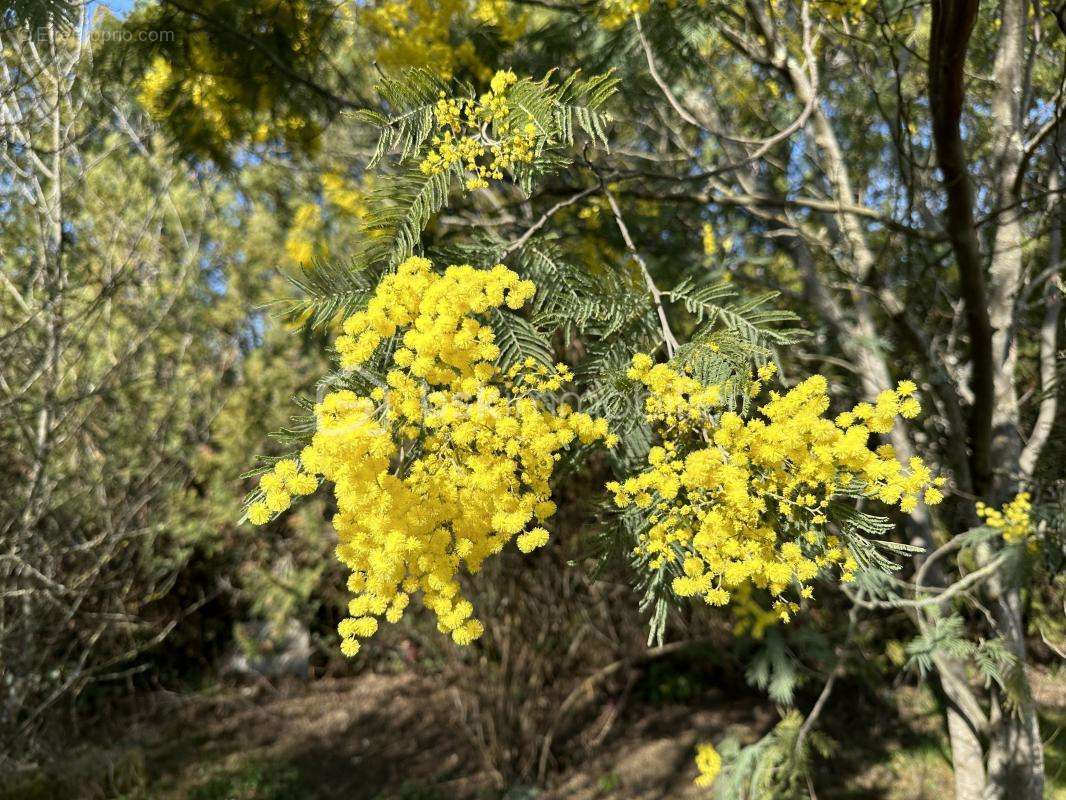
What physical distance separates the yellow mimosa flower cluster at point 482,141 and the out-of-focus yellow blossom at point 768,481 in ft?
1.95

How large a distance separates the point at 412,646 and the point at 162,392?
3.60 meters

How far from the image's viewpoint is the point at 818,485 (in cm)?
117

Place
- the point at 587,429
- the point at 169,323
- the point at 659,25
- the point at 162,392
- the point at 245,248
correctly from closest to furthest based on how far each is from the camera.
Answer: the point at 587,429 → the point at 659,25 → the point at 162,392 → the point at 169,323 → the point at 245,248

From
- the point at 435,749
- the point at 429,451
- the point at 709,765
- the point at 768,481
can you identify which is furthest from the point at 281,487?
→ the point at 435,749

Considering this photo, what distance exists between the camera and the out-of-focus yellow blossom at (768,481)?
43.2 inches

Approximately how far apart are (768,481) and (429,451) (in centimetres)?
60

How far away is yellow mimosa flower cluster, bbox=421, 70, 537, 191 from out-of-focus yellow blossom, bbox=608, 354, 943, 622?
59cm

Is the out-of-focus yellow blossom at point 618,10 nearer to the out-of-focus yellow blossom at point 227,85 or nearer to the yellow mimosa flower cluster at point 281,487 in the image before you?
the out-of-focus yellow blossom at point 227,85

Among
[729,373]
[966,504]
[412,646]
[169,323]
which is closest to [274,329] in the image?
[169,323]

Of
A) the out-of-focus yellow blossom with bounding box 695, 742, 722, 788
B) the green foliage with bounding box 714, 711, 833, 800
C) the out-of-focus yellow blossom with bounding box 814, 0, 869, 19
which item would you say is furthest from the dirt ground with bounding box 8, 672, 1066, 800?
the out-of-focus yellow blossom with bounding box 814, 0, 869, 19

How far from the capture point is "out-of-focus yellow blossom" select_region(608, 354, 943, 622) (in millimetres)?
1098

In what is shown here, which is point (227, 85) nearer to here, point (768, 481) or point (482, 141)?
point (482, 141)

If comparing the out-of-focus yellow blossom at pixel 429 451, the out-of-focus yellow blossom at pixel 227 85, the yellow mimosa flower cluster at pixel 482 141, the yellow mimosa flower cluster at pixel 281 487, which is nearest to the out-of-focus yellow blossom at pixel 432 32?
the out-of-focus yellow blossom at pixel 227 85

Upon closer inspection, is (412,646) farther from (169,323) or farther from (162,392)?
(169,323)
